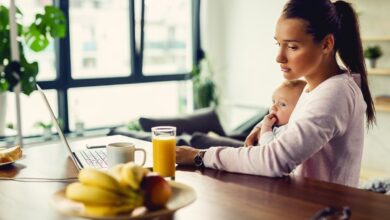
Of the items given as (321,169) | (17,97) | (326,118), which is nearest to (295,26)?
(326,118)

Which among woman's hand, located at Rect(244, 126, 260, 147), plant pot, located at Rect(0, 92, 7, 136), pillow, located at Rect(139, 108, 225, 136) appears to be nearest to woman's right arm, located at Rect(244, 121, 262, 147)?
woman's hand, located at Rect(244, 126, 260, 147)

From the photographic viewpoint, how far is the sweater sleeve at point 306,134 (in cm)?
143

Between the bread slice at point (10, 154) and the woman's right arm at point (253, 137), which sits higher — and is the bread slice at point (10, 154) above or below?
below

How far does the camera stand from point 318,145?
4.72 feet

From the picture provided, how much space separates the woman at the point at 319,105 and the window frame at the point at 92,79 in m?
3.20

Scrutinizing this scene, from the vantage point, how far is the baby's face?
6.43 ft

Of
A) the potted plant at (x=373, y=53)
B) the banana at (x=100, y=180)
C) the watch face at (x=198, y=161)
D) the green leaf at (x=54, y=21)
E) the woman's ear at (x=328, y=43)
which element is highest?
the green leaf at (x=54, y=21)

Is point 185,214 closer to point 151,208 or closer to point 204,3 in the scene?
point 151,208

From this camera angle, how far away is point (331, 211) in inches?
39.0

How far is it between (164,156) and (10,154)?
2.12ft

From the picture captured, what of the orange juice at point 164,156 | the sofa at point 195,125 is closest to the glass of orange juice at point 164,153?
the orange juice at point 164,156

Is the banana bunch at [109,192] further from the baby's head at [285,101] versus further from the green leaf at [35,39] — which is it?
the green leaf at [35,39]

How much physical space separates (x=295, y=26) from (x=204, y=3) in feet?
13.4

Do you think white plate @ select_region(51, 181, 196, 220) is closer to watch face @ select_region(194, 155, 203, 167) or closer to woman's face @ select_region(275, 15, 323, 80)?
watch face @ select_region(194, 155, 203, 167)
